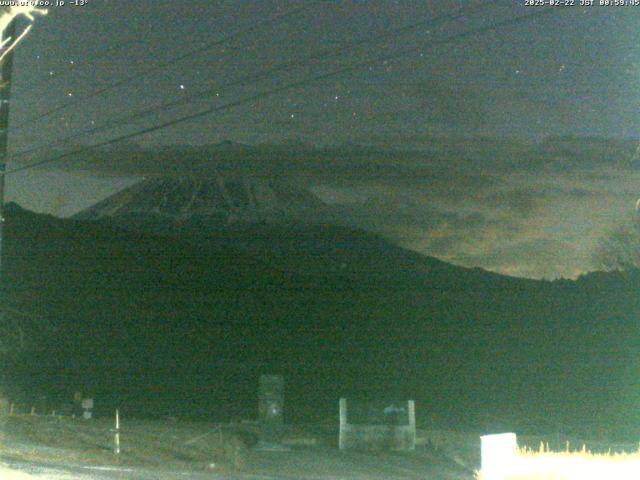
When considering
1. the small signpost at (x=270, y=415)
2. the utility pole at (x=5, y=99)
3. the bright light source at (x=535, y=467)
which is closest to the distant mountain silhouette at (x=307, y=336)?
the small signpost at (x=270, y=415)

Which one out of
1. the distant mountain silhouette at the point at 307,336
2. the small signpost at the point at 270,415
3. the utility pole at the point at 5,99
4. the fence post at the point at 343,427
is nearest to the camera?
the utility pole at the point at 5,99

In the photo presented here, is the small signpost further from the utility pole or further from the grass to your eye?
the utility pole

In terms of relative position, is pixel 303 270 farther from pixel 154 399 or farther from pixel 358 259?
pixel 154 399

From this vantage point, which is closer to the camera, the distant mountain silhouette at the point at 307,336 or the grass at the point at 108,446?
the grass at the point at 108,446

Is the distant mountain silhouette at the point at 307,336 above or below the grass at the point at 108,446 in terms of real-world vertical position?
above

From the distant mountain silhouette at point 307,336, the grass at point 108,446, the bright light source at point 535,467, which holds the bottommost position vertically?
the grass at point 108,446

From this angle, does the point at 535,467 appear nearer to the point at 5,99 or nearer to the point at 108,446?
the point at 5,99

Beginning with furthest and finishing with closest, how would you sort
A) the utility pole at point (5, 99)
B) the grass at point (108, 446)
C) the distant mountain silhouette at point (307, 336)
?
the distant mountain silhouette at point (307, 336)
the grass at point (108, 446)
the utility pole at point (5, 99)

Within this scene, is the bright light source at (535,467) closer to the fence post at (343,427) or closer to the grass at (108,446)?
the grass at (108,446)

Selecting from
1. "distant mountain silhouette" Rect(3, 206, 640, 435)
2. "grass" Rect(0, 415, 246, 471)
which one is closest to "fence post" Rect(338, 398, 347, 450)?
"grass" Rect(0, 415, 246, 471)

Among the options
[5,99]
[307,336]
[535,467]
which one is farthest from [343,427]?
[307,336]
